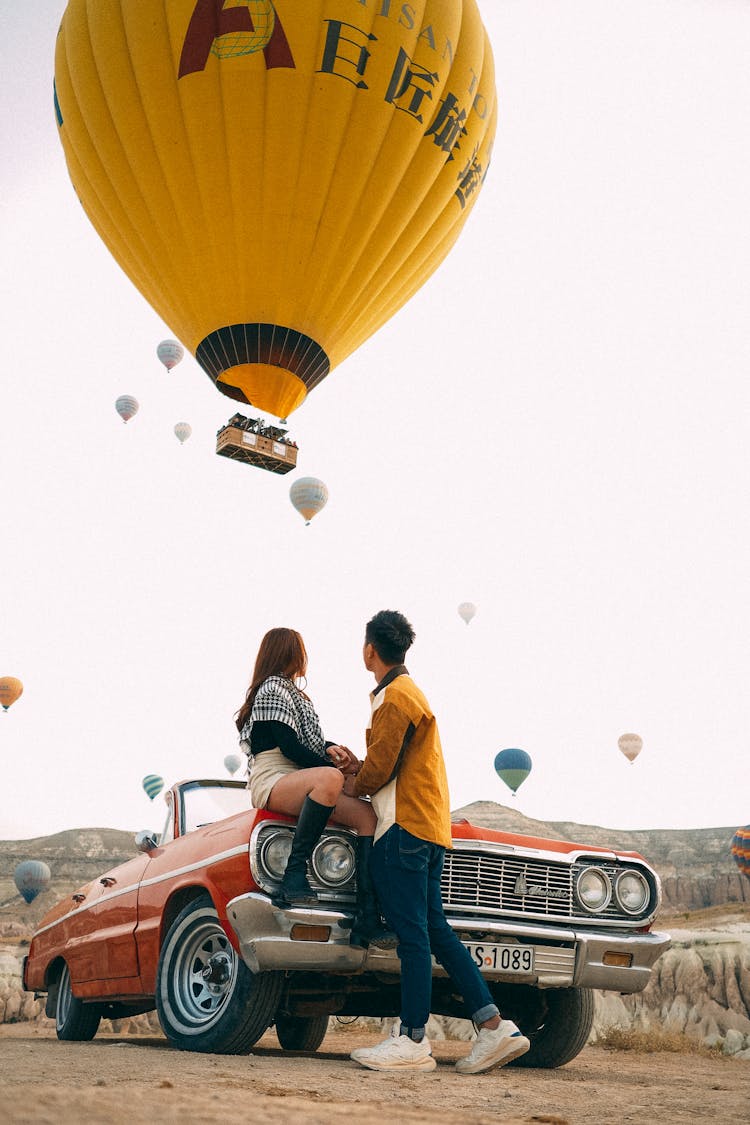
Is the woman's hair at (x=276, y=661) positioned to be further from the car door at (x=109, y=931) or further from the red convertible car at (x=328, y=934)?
the car door at (x=109, y=931)

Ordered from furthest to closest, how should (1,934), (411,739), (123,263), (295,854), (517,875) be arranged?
1. (1,934)
2. (123,263)
3. (517,875)
4. (411,739)
5. (295,854)

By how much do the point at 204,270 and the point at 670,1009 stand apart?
1722 cm


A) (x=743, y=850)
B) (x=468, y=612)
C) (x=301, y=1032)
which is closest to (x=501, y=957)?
(x=301, y=1032)

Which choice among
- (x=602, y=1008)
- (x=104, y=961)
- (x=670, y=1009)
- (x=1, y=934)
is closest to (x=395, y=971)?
(x=104, y=961)

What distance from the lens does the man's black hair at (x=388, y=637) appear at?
457 cm

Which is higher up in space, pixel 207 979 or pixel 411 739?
pixel 411 739

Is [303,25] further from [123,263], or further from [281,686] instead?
[281,686]

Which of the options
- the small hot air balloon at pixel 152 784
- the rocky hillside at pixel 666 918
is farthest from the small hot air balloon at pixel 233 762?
the rocky hillside at pixel 666 918

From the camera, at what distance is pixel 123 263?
62.1 feet

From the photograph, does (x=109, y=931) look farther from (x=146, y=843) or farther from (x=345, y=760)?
(x=345, y=760)

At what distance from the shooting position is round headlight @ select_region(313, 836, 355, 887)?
13.6 feet

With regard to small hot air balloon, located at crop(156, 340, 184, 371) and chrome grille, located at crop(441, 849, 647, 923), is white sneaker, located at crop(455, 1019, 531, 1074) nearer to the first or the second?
chrome grille, located at crop(441, 849, 647, 923)

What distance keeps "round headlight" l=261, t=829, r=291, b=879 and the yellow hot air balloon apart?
14.6 metres

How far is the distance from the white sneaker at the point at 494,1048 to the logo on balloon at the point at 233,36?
51.6ft
